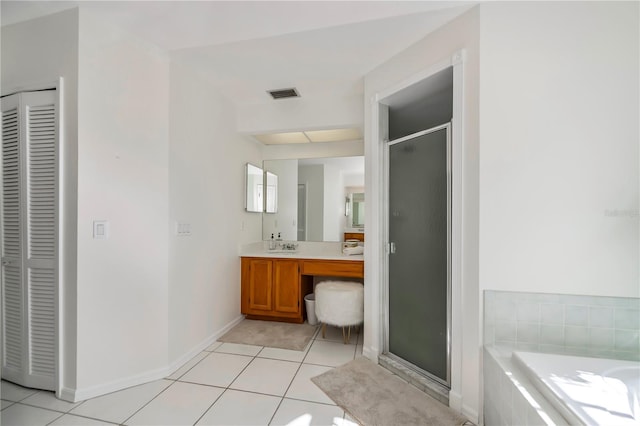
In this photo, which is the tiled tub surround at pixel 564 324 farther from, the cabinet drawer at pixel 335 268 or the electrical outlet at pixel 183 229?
the electrical outlet at pixel 183 229

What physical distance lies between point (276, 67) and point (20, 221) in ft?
7.23

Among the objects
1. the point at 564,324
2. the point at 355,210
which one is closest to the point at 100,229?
the point at 355,210

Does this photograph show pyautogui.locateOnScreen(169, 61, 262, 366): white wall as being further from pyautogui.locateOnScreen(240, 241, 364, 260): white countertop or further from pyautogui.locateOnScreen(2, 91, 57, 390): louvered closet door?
pyautogui.locateOnScreen(2, 91, 57, 390): louvered closet door

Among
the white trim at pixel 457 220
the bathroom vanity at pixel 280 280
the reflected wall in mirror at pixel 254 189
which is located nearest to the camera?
the white trim at pixel 457 220

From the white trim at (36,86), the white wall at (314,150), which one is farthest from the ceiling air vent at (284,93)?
the white trim at (36,86)

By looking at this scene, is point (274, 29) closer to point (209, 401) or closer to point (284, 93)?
point (284, 93)

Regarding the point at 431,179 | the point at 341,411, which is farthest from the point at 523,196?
the point at 341,411

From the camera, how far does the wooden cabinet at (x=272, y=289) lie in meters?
3.00

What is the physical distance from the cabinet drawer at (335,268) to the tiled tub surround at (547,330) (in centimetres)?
140

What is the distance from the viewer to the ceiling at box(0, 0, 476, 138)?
1616 millimetres

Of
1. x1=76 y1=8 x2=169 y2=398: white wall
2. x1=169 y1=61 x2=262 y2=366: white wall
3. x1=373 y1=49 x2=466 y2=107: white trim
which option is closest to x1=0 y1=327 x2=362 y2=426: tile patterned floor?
x1=76 y1=8 x2=169 y2=398: white wall

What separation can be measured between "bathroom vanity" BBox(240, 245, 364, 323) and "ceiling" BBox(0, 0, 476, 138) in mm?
1909

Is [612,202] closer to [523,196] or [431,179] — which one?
[523,196]

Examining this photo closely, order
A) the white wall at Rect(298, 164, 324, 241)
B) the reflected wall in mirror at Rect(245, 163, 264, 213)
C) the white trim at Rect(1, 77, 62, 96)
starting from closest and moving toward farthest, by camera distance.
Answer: the white trim at Rect(1, 77, 62, 96), the reflected wall in mirror at Rect(245, 163, 264, 213), the white wall at Rect(298, 164, 324, 241)
